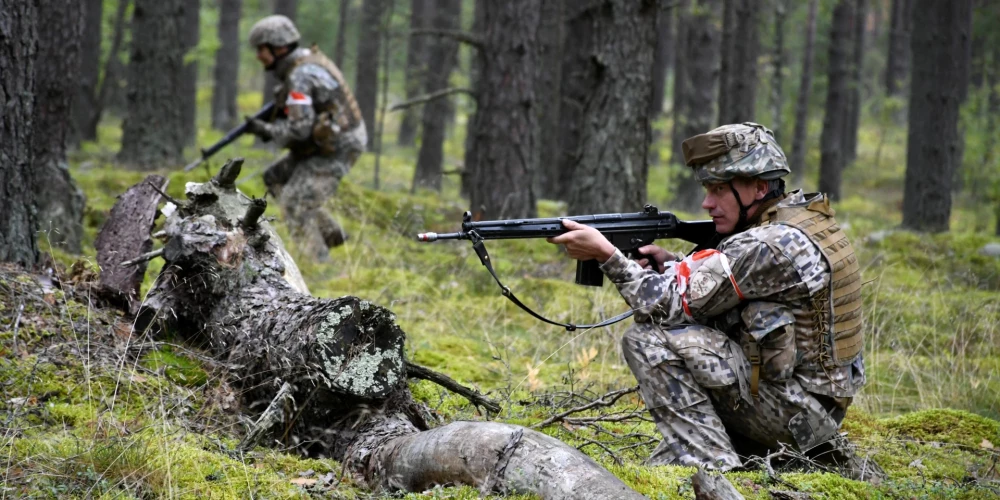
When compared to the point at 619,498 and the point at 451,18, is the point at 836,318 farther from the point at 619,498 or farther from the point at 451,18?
the point at 451,18

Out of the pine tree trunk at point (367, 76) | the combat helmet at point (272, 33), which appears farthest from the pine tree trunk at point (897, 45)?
the combat helmet at point (272, 33)

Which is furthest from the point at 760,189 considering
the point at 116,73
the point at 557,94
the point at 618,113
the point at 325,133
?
the point at 116,73

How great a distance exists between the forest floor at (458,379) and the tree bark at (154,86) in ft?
10.4

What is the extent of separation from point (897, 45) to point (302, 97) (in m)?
27.5

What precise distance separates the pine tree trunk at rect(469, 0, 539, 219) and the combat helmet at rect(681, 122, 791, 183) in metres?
5.66

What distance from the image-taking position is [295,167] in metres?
8.99

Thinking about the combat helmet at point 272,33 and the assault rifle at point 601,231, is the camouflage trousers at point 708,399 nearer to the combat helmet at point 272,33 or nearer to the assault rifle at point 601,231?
the assault rifle at point 601,231

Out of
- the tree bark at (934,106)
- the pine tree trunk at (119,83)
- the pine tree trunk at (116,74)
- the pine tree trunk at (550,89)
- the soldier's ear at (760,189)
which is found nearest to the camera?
the soldier's ear at (760,189)

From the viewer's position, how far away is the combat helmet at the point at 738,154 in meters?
3.56

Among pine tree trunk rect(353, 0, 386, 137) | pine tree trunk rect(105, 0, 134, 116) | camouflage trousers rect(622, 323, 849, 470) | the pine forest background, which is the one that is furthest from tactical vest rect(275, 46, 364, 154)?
pine tree trunk rect(105, 0, 134, 116)

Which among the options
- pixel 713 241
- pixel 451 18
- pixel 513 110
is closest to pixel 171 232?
pixel 713 241

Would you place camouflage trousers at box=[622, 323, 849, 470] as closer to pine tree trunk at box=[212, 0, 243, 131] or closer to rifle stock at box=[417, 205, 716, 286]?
rifle stock at box=[417, 205, 716, 286]

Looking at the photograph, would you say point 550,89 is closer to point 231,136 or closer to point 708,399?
point 231,136

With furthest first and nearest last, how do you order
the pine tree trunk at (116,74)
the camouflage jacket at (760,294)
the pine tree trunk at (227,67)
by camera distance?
the pine tree trunk at (227,67) < the pine tree trunk at (116,74) < the camouflage jacket at (760,294)
